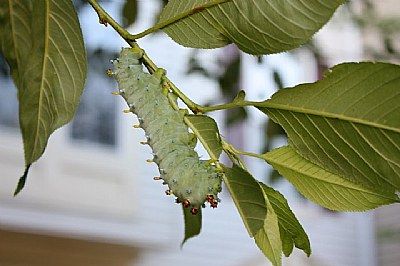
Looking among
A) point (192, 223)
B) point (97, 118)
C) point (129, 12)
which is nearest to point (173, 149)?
point (192, 223)

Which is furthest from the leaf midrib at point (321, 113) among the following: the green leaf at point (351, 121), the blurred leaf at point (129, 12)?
the blurred leaf at point (129, 12)

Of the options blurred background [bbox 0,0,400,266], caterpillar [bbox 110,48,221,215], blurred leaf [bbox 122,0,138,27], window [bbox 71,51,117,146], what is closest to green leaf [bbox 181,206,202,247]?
caterpillar [bbox 110,48,221,215]

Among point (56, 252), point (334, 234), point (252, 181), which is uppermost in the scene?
point (334, 234)

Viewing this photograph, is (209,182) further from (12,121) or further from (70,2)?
(12,121)

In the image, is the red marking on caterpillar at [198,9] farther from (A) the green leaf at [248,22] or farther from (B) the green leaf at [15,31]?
(B) the green leaf at [15,31]

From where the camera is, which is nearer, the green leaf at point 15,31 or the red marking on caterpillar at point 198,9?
the red marking on caterpillar at point 198,9

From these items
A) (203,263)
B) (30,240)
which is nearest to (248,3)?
(30,240)
